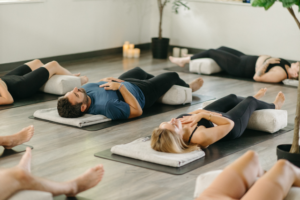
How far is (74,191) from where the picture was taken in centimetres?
213

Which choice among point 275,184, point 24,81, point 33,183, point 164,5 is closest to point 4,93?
point 24,81

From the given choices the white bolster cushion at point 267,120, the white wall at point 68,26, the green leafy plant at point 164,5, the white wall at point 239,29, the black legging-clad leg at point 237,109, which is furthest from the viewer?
the green leafy plant at point 164,5

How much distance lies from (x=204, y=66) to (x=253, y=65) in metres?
0.65

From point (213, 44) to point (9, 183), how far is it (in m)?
5.64

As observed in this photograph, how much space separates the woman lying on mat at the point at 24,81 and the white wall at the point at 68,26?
1.31 meters

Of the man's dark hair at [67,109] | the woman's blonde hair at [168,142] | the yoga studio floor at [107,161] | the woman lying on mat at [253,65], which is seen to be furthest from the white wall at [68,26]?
the woman's blonde hair at [168,142]

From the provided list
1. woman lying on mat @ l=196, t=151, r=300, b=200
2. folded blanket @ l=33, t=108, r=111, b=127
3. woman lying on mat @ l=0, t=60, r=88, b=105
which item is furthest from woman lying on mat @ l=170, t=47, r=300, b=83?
woman lying on mat @ l=196, t=151, r=300, b=200

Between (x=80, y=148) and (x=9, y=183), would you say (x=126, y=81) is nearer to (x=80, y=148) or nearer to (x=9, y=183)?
(x=80, y=148)

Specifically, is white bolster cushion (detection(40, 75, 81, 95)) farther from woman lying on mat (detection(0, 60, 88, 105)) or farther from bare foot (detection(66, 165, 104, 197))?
bare foot (detection(66, 165, 104, 197))

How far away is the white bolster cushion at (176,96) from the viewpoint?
13.5 feet

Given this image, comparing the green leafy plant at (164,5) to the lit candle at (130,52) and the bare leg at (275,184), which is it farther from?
the bare leg at (275,184)

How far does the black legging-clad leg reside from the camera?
309cm

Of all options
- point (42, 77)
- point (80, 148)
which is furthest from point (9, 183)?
point (42, 77)

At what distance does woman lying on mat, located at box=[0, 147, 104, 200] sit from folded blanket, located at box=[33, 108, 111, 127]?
3.95ft
